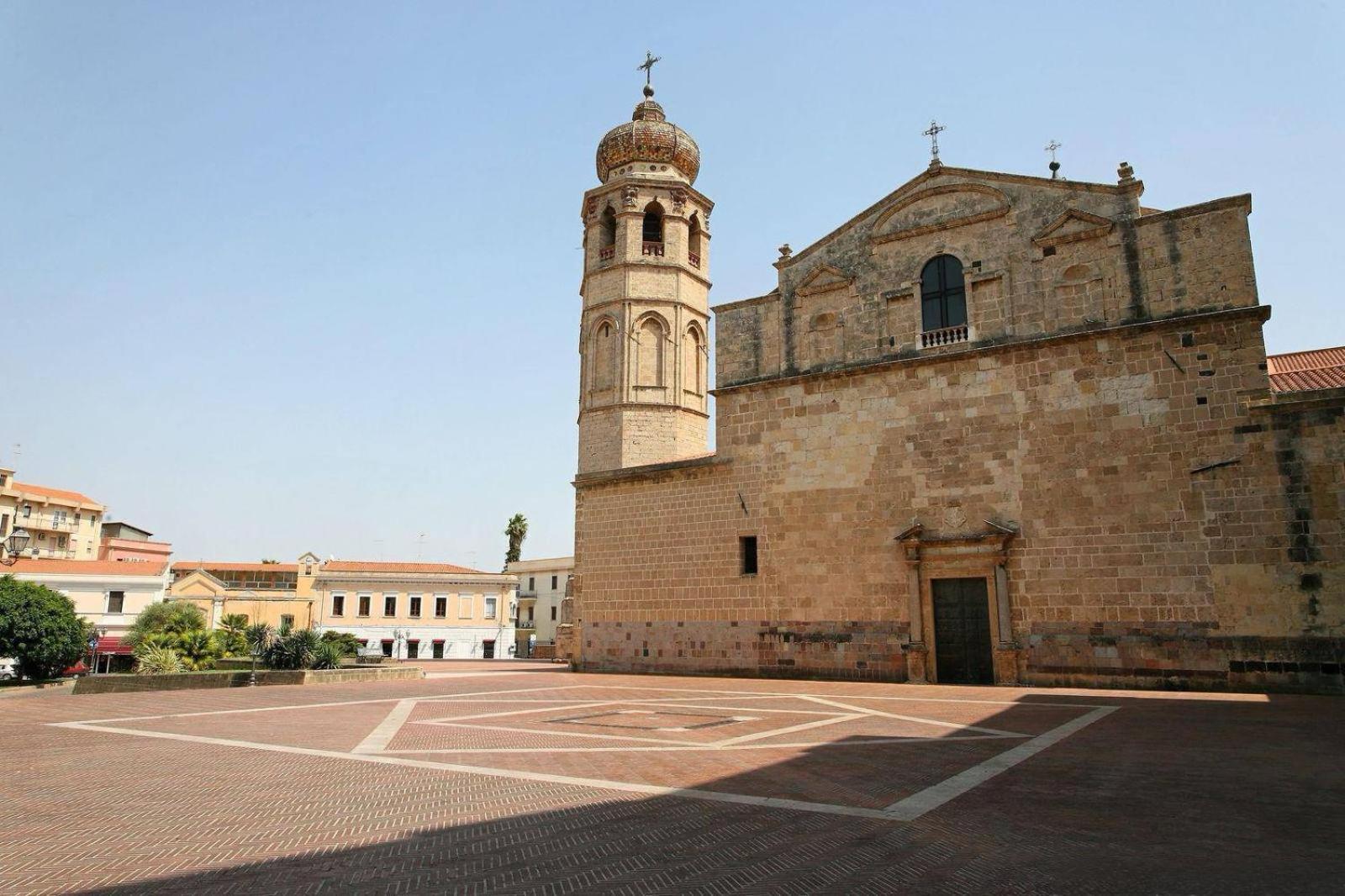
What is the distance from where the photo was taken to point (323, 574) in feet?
146

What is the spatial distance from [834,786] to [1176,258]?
15.6 meters

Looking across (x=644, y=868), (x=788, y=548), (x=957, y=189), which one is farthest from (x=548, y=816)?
(x=957, y=189)

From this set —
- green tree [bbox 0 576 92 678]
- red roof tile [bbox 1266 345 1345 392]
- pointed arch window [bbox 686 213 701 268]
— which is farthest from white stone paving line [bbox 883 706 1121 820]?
green tree [bbox 0 576 92 678]

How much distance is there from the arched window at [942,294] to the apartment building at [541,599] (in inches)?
Result: 1484

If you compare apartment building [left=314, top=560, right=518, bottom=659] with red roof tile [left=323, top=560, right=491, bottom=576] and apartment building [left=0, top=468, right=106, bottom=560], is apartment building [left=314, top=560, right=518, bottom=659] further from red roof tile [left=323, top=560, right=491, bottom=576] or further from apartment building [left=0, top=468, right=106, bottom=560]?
apartment building [left=0, top=468, right=106, bottom=560]

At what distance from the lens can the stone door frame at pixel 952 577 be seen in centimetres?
1723

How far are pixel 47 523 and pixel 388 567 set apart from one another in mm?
25069

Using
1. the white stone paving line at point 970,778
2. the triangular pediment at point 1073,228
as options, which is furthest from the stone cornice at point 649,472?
the white stone paving line at point 970,778

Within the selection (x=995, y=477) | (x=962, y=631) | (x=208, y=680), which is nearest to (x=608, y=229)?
(x=995, y=477)

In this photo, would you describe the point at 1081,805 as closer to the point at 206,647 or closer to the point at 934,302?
the point at 934,302

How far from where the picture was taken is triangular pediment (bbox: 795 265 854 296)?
21.0 metres

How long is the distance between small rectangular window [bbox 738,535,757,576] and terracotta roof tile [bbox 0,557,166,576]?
1385 inches

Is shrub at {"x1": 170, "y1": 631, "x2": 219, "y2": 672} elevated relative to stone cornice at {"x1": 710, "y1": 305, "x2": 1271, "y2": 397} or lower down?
lower down

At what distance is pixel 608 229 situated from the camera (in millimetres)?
29656
